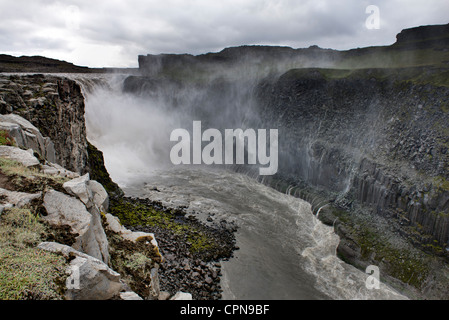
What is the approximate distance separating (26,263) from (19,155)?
6759mm

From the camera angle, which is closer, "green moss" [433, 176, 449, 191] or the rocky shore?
the rocky shore

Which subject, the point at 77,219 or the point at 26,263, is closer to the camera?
the point at 26,263

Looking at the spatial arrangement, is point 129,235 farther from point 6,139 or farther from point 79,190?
point 6,139

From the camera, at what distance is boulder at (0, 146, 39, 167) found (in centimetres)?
1093

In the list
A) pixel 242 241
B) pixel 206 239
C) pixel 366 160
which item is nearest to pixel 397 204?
pixel 366 160

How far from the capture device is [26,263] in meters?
6.43

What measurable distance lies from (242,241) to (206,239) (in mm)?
3505

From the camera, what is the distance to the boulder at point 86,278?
6.78 m

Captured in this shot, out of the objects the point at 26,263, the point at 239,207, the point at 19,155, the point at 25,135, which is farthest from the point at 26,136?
the point at 239,207

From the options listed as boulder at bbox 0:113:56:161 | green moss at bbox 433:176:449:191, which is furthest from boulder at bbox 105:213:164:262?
green moss at bbox 433:176:449:191
